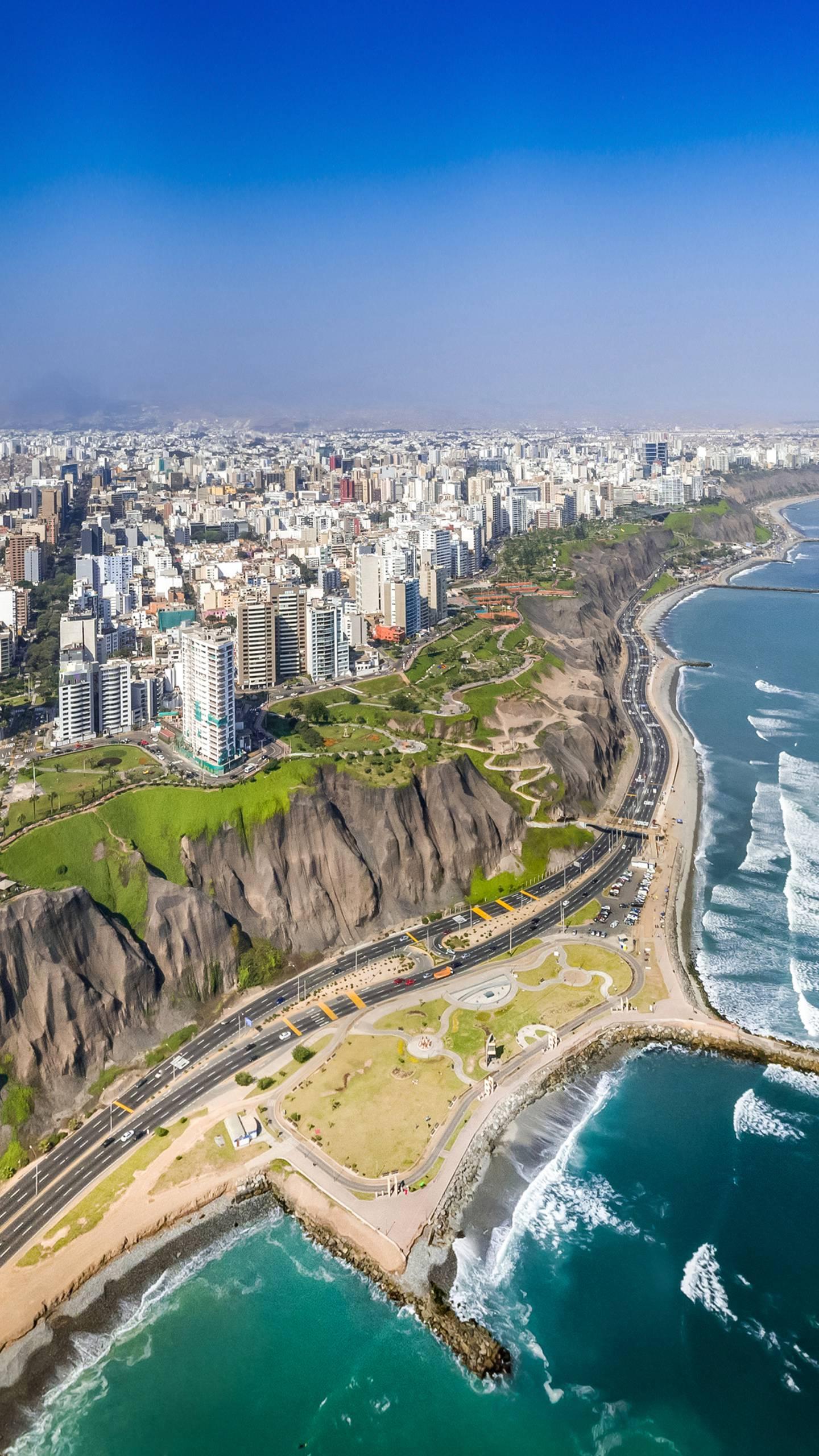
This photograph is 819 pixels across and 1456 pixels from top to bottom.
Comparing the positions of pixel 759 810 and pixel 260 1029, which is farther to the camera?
pixel 759 810

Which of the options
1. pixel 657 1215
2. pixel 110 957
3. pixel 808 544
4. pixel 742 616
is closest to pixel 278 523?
pixel 742 616

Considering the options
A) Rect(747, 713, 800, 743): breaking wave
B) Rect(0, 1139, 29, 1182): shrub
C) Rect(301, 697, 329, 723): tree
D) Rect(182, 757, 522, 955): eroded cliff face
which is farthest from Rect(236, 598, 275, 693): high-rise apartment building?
Rect(747, 713, 800, 743): breaking wave

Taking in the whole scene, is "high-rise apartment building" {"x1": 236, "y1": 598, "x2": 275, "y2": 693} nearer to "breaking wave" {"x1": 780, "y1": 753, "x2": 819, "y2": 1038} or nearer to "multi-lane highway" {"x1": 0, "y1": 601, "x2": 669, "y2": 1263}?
"multi-lane highway" {"x1": 0, "y1": 601, "x2": 669, "y2": 1263}

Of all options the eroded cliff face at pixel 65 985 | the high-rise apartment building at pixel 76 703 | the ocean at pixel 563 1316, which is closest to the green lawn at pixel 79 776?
the high-rise apartment building at pixel 76 703

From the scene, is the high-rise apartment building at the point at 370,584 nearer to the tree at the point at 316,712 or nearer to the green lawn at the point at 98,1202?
the tree at the point at 316,712

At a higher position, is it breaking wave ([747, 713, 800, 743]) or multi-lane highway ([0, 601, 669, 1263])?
breaking wave ([747, 713, 800, 743])

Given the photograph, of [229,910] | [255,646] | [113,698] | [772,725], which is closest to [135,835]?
[229,910]

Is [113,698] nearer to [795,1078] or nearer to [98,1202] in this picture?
[98,1202]

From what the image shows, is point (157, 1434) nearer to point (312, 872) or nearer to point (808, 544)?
point (312, 872)
